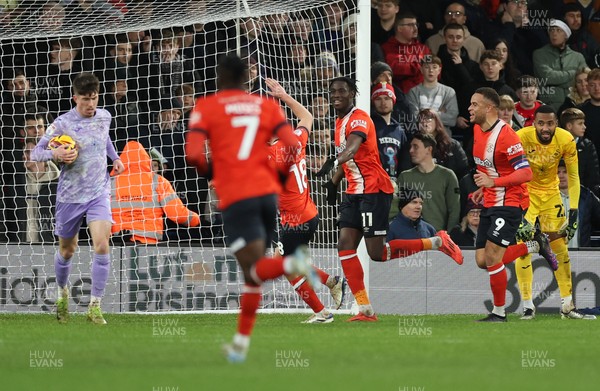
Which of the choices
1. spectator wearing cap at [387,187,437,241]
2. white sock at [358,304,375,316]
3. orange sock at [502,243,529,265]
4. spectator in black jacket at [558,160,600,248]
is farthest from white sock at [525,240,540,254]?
spectator in black jacket at [558,160,600,248]

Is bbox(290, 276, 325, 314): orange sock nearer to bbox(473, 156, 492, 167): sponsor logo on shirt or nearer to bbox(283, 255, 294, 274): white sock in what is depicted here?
bbox(473, 156, 492, 167): sponsor logo on shirt

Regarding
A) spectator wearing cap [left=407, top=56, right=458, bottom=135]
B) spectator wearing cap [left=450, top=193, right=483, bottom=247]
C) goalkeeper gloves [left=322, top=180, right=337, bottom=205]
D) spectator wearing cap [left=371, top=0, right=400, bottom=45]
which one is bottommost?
spectator wearing cap [left=450, top=193, right=483, bottom=247]

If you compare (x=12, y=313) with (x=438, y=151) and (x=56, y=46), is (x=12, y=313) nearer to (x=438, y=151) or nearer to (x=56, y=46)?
(x=56, y=46)

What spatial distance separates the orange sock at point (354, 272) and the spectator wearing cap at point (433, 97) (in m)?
4.96

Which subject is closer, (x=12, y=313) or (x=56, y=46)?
(x=12, y=313)

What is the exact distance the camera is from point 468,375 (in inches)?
280

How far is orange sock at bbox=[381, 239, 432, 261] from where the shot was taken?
12.7 meters

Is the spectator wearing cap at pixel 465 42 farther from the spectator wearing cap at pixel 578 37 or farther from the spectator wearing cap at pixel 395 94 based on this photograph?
the spectator wearing cap at pixel 578 37

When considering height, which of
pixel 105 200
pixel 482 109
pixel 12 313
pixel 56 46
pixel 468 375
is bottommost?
pixel 12 313

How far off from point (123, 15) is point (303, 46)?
2.54 metres

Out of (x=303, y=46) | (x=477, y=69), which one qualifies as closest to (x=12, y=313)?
(x=303, y=46)

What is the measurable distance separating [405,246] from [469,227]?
3.24m

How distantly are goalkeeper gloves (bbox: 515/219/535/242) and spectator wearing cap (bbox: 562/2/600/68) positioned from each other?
5.85m

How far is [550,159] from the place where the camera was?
43.8 feet
